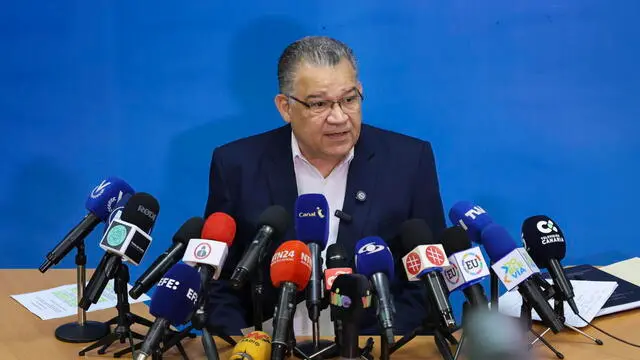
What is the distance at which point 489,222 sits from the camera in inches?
86.7

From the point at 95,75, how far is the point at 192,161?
2.08 ft

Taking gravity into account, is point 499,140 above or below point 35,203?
above

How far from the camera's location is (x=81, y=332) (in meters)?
2.31

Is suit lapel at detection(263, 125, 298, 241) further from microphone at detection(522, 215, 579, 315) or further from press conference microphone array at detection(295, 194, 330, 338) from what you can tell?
microphone at detection(522, 215, 579, 315)

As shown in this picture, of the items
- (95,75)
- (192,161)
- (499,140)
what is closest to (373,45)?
(499,140)

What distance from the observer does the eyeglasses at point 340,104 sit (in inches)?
105

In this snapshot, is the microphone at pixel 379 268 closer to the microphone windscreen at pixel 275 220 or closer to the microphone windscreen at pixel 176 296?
the microphone windscreen at pixel 275 220

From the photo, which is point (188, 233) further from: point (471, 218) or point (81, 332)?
point (471, 218)

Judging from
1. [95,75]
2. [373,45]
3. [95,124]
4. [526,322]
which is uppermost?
[373,45]

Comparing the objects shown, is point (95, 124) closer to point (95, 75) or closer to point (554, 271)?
point (95, 75)

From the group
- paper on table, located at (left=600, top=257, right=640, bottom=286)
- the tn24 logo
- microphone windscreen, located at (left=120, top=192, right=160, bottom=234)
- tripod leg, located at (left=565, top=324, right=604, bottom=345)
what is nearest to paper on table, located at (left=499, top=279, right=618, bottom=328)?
tripod leg, located at (left=565, top=324, right=604, bottom=345)

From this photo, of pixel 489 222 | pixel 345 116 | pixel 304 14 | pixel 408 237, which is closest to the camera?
pixel 408 237

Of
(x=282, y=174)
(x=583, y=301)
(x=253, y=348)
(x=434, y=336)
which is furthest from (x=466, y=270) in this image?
(x=282, y=174)

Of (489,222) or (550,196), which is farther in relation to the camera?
(550,196)
